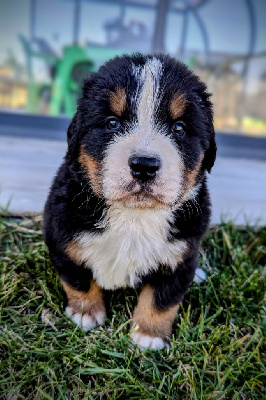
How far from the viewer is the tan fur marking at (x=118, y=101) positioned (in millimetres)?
2033

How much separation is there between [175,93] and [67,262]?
1.09 m

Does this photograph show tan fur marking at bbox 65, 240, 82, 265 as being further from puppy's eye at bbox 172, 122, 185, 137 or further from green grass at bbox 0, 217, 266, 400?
puppy's eye at bbox 172, 122, 185, 137

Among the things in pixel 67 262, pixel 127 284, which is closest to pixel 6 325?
pixel 67 262

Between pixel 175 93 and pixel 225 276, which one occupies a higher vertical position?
pixel 175 93

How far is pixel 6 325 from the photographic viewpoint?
240 cm

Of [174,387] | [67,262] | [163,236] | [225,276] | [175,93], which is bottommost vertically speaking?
[174,387]

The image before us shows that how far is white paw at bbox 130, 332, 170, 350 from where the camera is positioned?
7.84 ft

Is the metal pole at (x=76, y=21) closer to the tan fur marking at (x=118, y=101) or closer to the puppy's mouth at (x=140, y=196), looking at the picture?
the tan fur marking at (x=118, y=101)

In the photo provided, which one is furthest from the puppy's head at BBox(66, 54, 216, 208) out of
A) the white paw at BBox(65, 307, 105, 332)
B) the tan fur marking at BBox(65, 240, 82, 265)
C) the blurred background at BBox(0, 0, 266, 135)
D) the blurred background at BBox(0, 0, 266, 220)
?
the blurred background at BBox(0, 0, 266, 135)

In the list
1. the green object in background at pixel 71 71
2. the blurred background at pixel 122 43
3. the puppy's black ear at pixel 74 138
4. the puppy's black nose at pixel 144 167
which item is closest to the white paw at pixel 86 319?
the puppy's black ear at pixel 74 138

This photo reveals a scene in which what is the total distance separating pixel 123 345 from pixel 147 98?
1312 mm

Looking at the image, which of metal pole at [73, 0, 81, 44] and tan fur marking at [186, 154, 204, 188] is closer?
tan fur marking at [186, 154, 204, 188]

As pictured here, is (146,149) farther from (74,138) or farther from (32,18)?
(32,18)

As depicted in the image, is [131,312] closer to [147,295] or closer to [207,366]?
[147,295]
